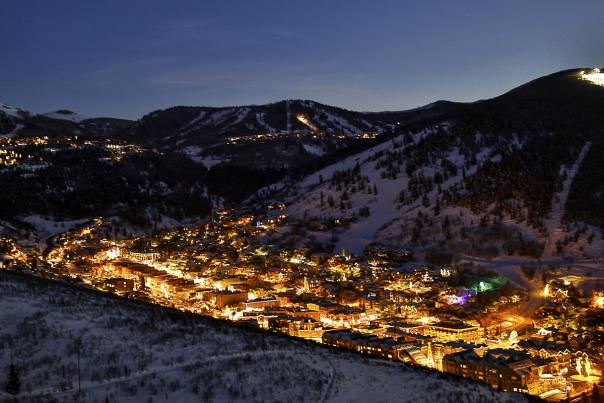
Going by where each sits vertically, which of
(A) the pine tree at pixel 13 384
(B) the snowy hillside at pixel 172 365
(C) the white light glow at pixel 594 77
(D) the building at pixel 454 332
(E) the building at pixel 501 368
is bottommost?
(D) the building at pixel 454 332

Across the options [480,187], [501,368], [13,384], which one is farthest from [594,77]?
[13,384]

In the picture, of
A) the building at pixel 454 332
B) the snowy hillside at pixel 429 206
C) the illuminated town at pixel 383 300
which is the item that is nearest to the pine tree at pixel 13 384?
the illuminated town at pixel 383 300

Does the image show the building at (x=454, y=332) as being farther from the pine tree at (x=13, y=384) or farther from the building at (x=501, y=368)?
the pine tree at (x=13, y=384)

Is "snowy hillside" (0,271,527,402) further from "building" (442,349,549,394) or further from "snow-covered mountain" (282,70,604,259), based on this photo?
"snow-covered mountain" (282,70,604,259)

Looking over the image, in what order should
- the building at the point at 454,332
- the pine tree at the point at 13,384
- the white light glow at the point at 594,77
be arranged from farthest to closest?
the white light glow at the point at 594,77 < the building at the point at 454,332 < the pine tree at the point at 13,384

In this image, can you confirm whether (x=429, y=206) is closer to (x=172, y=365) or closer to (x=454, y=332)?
(x=454, y=332)

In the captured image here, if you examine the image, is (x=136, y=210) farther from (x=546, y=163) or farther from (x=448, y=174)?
(x=546, y=163)

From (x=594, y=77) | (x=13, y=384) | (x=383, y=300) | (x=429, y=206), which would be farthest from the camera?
(x=594, y=77)

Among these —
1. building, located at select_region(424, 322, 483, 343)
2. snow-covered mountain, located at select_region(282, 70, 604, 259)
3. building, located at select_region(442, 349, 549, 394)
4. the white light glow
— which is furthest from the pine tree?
the white light glow
